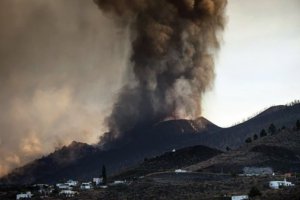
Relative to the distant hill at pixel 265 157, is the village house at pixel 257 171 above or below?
below

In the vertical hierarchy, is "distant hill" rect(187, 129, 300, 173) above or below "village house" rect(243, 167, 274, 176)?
above

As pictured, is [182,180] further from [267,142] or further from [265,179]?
[267,142]

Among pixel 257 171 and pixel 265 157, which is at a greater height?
pixel 265 157

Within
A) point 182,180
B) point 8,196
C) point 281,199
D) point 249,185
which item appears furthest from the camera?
point 8,196

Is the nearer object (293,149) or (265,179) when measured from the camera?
(265,179)

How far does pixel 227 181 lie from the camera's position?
424 ft

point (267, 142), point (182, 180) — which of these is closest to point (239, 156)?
point (267, 142)

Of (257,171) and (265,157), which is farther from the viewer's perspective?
(265,157)

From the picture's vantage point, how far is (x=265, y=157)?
16062 cm

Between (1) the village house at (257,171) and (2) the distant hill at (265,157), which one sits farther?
(2) the distant hill at (265,157)

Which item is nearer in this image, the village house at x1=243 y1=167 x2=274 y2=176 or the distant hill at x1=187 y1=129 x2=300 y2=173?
the village house at x1=243 y1=167 x2=274 y2=176

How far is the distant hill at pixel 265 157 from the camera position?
6097 inches

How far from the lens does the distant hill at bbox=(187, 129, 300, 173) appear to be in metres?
155

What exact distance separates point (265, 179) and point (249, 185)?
28.7ft
